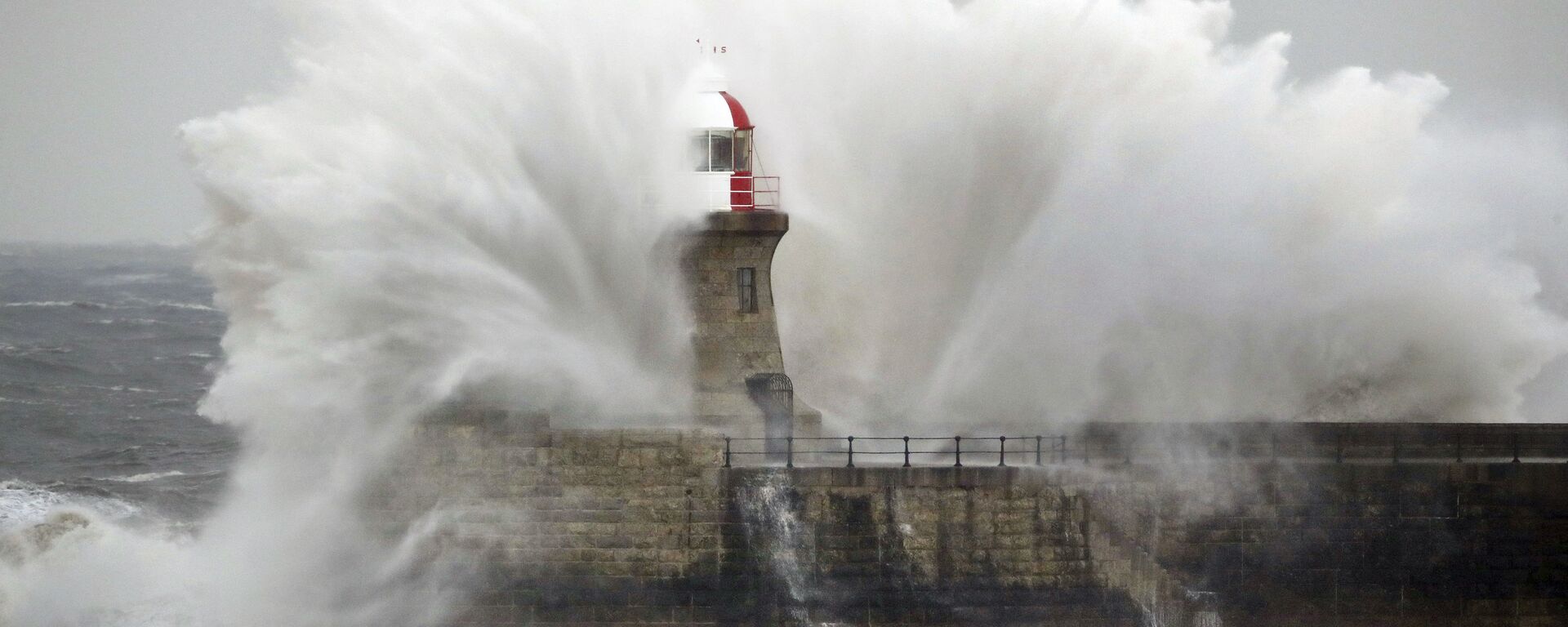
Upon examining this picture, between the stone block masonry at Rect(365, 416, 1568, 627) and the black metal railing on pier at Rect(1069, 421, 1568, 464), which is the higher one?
the black metal railing on pier at Rect(1069, 421, 1568, 464)

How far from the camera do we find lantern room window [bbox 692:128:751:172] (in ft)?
70.7

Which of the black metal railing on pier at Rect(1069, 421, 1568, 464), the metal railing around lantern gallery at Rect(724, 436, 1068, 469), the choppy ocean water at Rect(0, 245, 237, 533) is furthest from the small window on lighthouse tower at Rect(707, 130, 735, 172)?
the choppy ocean water at Rect(0, 245, 237, 533)

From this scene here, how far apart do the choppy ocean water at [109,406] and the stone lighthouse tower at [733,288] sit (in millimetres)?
9418

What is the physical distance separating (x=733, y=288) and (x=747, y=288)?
17 centimetres

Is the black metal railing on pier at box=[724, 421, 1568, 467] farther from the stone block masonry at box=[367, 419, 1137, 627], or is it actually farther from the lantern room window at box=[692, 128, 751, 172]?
the lantern room window at box=[692, 128, 751, 172]

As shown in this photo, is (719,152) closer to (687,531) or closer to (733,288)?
(733,288)

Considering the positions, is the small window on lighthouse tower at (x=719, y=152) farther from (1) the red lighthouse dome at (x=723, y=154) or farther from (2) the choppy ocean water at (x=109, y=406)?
(2) the choppy ocean water at (x=109, y=406)

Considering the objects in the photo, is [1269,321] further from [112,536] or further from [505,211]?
[112,536]

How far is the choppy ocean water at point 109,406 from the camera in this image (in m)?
29.9

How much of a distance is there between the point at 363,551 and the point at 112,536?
6.51 m

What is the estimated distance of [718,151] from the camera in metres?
21.6

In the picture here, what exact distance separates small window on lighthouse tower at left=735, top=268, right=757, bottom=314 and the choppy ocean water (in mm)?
9734

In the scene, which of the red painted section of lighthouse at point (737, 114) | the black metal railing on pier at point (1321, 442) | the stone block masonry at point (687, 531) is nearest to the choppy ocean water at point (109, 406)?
the stone block masonry at point (687, 531)

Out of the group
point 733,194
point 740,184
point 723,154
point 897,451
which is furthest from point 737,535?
point 723,154
